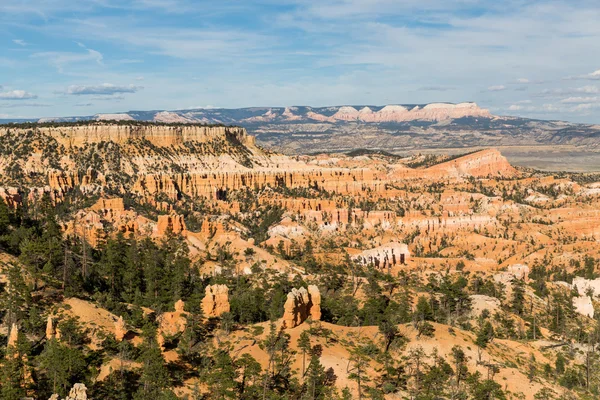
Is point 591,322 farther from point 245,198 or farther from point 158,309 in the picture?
point 245,198

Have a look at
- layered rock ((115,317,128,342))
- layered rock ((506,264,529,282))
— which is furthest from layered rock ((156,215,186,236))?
layered rock ((506,264,529,282))

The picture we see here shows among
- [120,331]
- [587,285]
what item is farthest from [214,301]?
[587,285]

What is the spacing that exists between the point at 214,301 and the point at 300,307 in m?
11.3

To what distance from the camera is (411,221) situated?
176500 millimetres

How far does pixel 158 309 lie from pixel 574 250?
119922 millimetres

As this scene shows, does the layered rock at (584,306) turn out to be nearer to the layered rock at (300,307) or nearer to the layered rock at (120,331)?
the layered rock at (300,307)

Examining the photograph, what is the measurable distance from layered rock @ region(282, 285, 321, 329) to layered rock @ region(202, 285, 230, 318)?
887 centimetres

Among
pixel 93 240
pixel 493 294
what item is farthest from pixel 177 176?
pixel 493 294

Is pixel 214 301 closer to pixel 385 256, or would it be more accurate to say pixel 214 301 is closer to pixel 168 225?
pixel 168 225

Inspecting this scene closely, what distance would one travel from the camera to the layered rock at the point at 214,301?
70875mm

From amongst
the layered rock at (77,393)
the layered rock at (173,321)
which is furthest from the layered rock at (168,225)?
the layered rock at (77,393)

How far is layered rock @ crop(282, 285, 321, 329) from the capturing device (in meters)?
66.6

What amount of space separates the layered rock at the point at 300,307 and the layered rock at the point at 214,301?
29.1 feet

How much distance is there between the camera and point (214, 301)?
7112 centimetres
